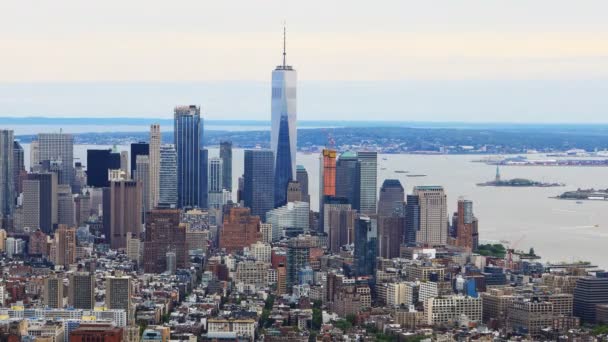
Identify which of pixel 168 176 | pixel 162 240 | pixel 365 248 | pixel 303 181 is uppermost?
pixel 168 176

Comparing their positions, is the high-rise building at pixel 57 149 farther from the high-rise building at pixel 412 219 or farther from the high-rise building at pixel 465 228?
the high-rise building at pixel 465 228

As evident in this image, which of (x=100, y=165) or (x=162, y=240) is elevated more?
(x=100, y=165)

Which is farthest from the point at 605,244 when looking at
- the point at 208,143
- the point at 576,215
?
the point at 208,143

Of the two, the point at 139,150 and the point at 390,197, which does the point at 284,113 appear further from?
the point at 390,197

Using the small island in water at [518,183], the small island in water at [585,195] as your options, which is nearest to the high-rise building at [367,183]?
the small island in water at [585,195]

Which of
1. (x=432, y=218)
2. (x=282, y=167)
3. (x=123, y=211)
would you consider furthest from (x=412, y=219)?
(x=282, y=167)

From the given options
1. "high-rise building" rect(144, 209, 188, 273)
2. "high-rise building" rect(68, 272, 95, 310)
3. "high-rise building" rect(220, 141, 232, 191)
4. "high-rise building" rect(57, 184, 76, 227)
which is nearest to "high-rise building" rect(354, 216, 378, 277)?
"high-rise building" rect(144, 209, 188, 273)
